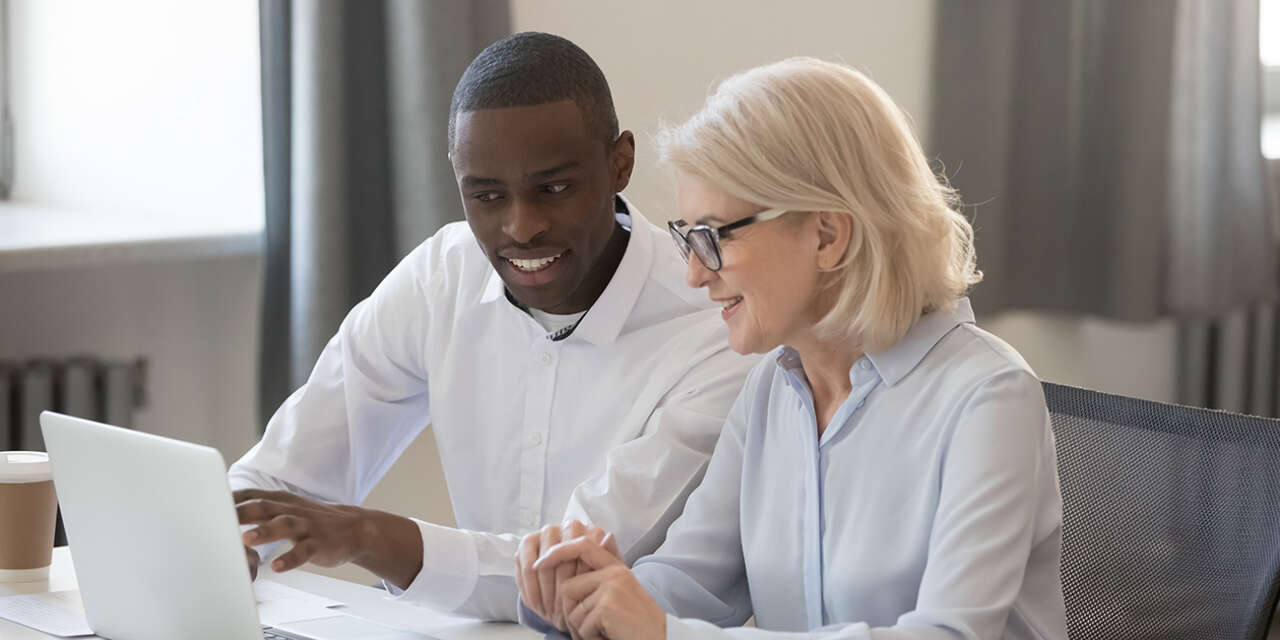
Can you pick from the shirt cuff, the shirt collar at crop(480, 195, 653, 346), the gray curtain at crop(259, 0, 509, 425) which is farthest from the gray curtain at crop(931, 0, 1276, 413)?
the shirt cuff

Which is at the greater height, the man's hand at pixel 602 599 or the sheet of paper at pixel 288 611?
the man's hand at pixel 602 599


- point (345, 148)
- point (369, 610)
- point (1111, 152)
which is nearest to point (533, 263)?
point (369, 610)

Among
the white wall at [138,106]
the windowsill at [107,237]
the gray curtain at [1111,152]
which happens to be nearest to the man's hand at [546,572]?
the windowsill at [107,237]

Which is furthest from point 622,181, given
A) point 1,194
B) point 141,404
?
point 1,194

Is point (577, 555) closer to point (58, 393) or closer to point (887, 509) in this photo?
point (887, 509)

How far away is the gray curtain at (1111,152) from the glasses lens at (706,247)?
228 cm

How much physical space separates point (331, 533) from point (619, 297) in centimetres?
48

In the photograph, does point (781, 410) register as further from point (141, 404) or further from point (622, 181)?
point (141, 404)

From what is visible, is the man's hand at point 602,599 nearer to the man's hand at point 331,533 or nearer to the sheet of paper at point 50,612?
the man's hand at point 331,533

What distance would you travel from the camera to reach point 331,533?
1.44m

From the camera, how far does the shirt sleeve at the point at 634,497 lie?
1.52 metres

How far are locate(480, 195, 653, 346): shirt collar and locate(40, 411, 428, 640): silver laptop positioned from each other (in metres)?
0.54

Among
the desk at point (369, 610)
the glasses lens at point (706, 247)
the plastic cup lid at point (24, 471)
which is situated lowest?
the desk at point (369, 610)

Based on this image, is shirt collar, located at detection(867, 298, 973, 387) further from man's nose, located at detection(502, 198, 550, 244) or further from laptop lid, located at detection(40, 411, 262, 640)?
laptop lid, located at detection(40, 411, 262, 640)
